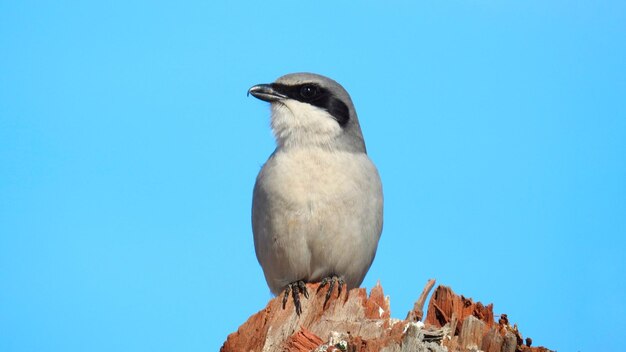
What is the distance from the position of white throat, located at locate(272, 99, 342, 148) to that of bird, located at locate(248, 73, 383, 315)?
0.04 feet

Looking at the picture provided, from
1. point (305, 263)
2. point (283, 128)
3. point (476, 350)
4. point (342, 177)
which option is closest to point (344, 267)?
point (305, 263)

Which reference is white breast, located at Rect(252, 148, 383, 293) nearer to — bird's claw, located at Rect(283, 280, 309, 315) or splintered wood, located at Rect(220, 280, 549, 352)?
bird's claw, located at Rect(283, 280, 309, 315)

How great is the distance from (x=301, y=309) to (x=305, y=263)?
3.88 feet

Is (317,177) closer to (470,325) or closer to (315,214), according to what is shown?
(315,214)

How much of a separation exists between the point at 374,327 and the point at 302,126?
291 cm

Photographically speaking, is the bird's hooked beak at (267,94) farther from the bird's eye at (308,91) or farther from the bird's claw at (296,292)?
the bird's claw at (296,292)

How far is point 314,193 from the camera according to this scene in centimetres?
891

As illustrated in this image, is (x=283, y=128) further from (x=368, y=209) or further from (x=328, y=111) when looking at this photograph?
(x=368, y=209)

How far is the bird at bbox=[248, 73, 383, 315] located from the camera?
29.4 feet

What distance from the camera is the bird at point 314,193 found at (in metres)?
8.95

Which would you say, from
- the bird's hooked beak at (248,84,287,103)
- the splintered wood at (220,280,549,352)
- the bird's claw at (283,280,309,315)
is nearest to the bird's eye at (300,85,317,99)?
the bird's hooked beak at (248,84,287,103)

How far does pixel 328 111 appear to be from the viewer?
9.71 metres

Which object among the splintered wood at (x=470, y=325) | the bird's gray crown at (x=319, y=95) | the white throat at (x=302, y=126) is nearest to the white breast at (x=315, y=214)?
the white throat at (x=302, y=126)

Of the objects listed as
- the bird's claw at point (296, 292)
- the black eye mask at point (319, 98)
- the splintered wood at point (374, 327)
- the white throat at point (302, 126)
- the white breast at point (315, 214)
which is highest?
the black eye mask at point (319, 98)
